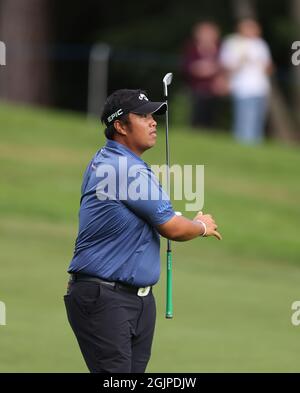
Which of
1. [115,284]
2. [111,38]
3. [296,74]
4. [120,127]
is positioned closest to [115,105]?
[120,127]

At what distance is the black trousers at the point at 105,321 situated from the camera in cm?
734

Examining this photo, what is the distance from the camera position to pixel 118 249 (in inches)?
290

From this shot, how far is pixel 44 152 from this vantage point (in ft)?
71.4

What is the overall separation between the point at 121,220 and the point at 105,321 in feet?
1.92

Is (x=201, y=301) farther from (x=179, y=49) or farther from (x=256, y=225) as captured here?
(x=179, y=49)

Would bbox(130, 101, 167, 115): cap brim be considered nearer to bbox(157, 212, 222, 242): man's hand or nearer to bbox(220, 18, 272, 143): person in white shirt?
bbox(157, 212, 222, 242): man's hand

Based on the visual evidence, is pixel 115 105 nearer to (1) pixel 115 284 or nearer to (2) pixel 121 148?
(2) pixel 121 148

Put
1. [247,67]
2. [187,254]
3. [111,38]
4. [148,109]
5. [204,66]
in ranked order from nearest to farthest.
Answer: [148,109]
[187,254]
[247,67]
[204,66]
[111,38]

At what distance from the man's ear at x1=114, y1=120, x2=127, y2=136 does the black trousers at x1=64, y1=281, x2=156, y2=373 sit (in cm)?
90

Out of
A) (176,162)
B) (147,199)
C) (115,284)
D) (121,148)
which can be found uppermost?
(176,162)

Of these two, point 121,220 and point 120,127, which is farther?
point 120,127

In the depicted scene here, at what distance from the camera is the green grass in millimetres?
10625

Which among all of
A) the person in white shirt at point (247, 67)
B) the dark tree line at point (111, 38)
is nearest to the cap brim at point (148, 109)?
the person in white shirt at point (247, 67)

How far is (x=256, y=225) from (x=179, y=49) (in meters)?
13.7
